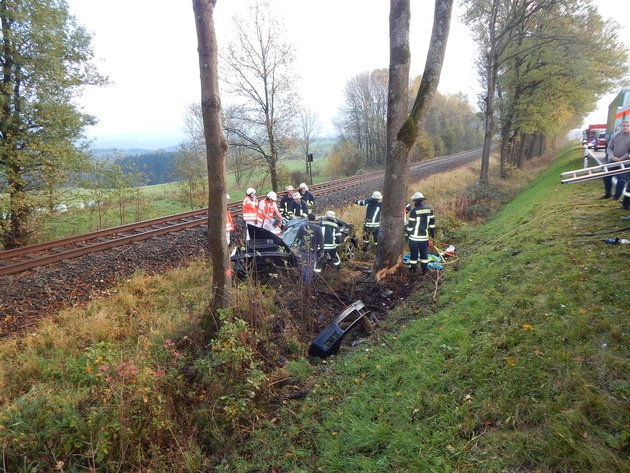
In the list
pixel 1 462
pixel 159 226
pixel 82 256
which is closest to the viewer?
pixel 1 462

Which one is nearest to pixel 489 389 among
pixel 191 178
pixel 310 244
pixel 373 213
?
pixel 310 244

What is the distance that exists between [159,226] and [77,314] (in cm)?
590

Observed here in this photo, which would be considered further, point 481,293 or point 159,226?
point 159,226

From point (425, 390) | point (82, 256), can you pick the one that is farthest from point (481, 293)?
point (82, 256)

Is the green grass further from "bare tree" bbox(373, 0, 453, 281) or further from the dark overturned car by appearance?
the dark overturned car

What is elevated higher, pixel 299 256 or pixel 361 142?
pixel 361 142

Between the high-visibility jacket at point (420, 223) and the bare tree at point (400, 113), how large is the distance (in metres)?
0.35

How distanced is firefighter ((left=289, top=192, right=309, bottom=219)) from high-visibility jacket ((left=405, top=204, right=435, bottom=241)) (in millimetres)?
3858

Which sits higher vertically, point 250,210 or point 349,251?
point 250,210

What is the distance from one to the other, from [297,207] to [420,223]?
4370 millimetres

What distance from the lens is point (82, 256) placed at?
27.3 ft

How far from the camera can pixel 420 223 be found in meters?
7.00

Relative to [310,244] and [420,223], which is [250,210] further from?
[420,223]

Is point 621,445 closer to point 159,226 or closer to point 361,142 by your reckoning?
point 159,226
